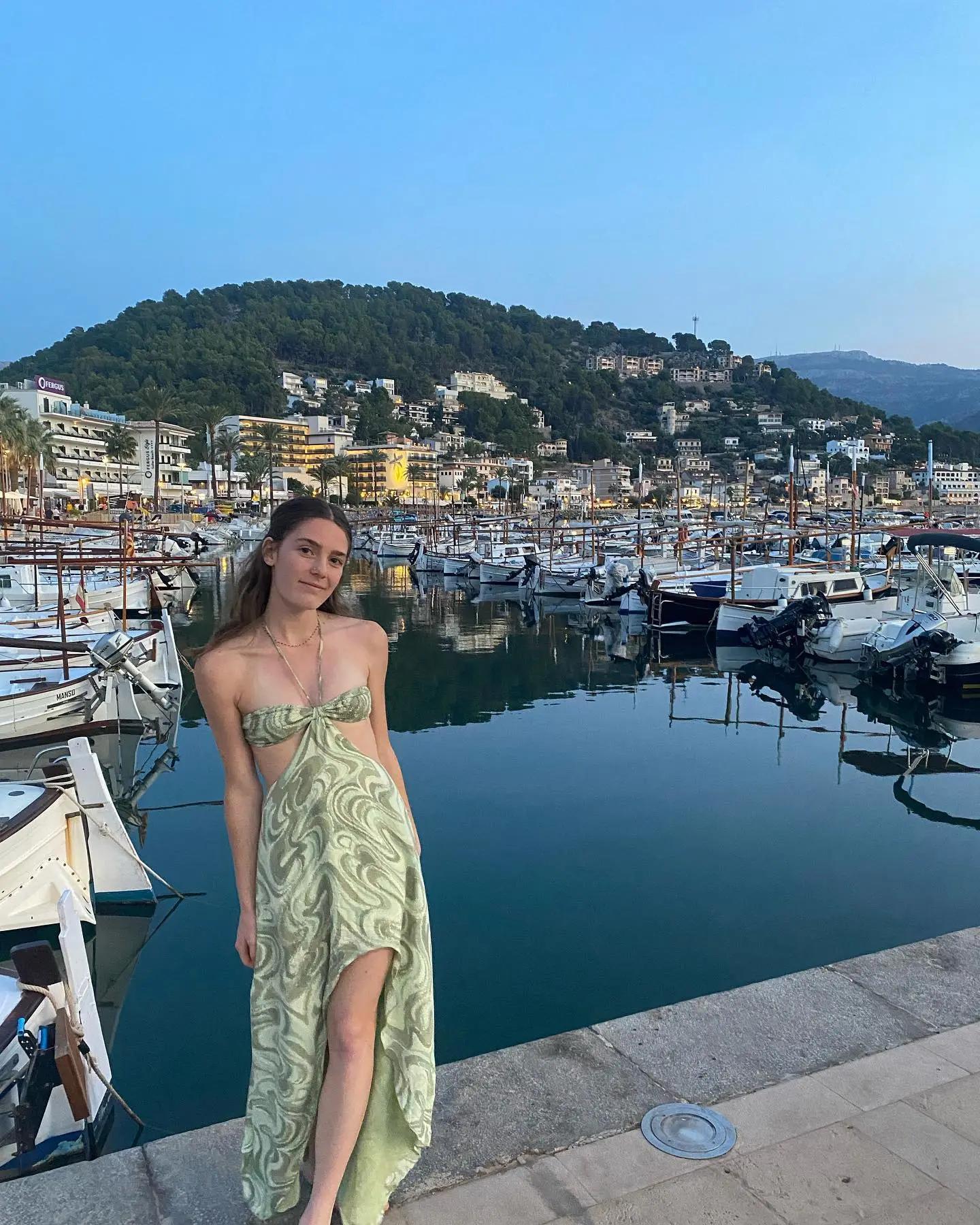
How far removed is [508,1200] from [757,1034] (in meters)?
1.40

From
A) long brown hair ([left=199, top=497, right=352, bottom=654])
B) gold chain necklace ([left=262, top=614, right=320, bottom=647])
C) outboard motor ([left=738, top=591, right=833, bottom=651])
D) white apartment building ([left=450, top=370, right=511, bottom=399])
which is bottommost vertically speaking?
outboard motor ([left=738, top=591, right=833, bottom=651])

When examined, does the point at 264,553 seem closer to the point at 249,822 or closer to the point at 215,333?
the point at 249,822

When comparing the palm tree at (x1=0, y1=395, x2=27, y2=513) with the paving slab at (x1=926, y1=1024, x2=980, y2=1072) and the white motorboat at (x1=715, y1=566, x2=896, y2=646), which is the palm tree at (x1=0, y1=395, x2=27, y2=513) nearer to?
the white motorboat at (x1=715, y1=566, x2=896, y2=646)

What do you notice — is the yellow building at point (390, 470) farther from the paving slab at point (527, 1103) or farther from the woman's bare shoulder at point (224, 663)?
the woman's bare shoulder at point (224, 663)

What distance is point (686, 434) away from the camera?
175250mm

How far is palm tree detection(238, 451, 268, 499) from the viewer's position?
102 m

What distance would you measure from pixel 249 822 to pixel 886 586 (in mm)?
31510

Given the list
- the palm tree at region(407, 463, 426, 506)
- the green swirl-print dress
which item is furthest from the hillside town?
the green swirl-print dress

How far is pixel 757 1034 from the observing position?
354cm

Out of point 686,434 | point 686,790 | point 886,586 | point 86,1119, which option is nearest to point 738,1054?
point 86,1119

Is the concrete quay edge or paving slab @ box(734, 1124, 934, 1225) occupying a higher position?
paving slab @ box(734, 1124, 934, 1225)

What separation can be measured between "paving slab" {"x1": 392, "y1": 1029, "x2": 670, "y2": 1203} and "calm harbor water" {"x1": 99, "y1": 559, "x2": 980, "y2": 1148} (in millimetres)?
3071

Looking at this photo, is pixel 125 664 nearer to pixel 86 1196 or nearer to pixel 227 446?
pixel 86 1196

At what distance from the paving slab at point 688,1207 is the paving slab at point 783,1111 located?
0.20 m
